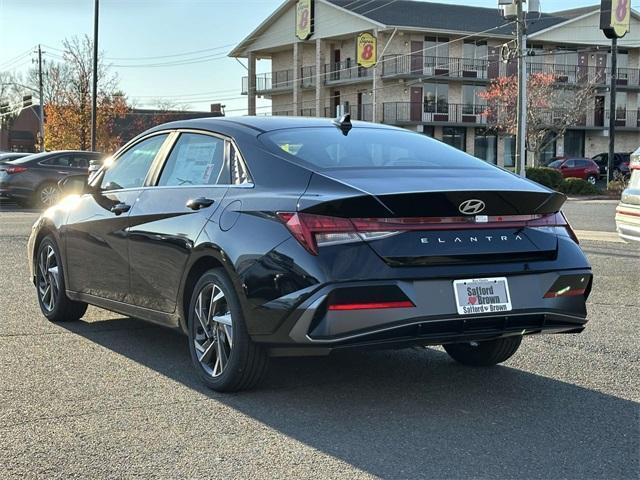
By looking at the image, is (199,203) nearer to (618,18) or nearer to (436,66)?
(618,18)

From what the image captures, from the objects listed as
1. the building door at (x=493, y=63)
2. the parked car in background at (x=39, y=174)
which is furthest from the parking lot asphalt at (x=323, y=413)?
the building door at (x=493, y=63)

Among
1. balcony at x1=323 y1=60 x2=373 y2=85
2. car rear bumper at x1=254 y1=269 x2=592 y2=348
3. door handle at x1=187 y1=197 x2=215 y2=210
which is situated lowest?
car rear bumper at x1=254 y1=269 x2=592 y2=348

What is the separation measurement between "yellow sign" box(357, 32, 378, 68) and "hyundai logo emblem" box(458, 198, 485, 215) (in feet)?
147

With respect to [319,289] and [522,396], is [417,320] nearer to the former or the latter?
[319,289]

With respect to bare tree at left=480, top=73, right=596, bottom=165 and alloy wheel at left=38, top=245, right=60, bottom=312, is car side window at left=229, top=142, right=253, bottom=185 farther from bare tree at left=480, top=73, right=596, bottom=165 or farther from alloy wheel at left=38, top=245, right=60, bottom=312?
bare tree at left=480, top=73, right=596, bottom=165

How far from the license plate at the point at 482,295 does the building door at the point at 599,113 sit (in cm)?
6234

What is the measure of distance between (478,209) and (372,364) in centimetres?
162

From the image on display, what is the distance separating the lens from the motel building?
5650 cm

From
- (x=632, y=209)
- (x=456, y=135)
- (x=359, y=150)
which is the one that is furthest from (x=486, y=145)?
(x=359, y=150)

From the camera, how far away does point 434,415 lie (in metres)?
4.41

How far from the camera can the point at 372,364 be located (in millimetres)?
5586

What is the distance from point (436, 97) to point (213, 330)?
2152 inches

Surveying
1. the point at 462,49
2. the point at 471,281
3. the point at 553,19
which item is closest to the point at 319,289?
the point at 471,281

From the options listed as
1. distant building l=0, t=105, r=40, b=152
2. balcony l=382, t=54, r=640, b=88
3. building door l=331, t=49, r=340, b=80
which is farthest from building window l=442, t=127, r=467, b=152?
distant building l=0, t=105, r=40, b=152
